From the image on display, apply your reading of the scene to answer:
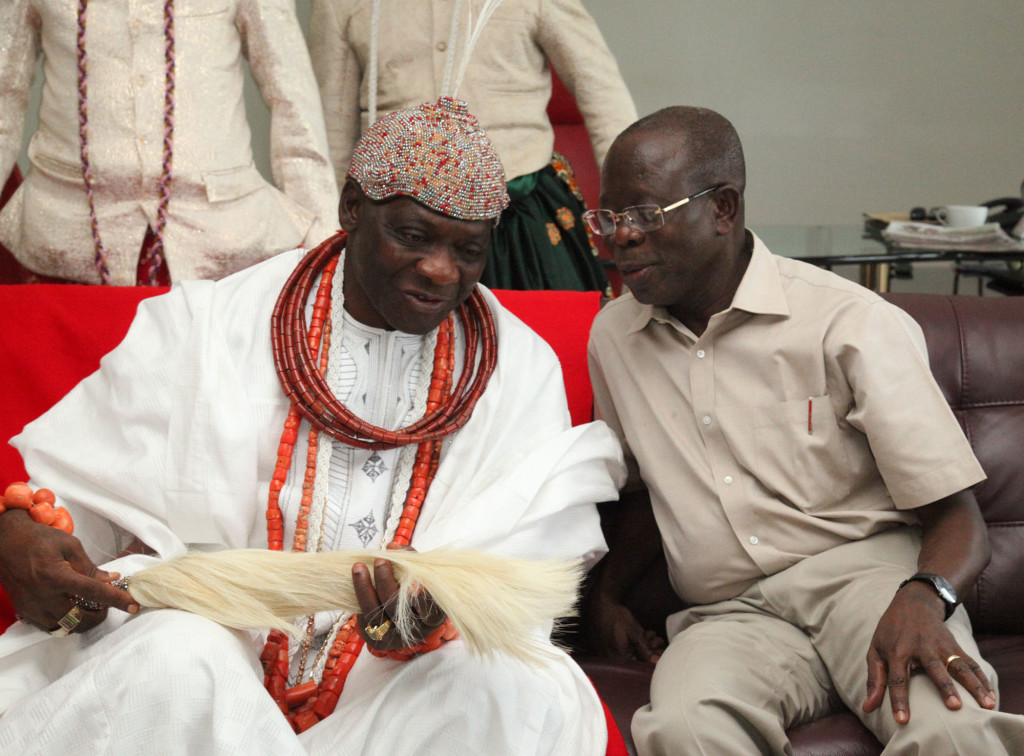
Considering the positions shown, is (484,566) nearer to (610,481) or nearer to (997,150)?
(610,481)

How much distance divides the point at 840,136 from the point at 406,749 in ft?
14.9

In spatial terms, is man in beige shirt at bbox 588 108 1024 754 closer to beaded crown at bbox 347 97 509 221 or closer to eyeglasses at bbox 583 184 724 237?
eyeglasses at bbox 583 184 724 237

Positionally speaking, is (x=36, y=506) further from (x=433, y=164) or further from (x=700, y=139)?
(x=700, y=139)

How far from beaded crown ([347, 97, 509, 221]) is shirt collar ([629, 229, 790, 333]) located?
0.50 meters

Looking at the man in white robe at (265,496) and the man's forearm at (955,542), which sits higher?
the man in white robe at (265,496)

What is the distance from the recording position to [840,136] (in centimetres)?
544

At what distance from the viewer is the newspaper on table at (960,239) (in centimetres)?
390

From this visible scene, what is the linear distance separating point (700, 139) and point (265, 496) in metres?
1.13

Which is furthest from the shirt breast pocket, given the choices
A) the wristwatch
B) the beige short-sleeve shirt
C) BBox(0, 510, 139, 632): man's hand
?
BBox(0, 510, 139, 632): man's hand

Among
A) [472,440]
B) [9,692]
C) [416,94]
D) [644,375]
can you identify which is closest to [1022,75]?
[416,94]

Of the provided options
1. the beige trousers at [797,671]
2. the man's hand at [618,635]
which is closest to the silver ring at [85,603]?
the beige trousers at [797,671]

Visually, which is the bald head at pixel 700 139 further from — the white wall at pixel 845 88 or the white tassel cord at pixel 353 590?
the white wall at pixel 845 88

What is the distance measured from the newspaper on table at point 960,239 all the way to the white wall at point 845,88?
4.96 ft

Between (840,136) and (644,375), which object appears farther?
(840,136)
